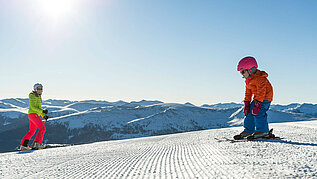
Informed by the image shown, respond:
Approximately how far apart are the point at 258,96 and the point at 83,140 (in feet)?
214

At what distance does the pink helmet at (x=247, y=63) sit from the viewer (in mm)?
4641

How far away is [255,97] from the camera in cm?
454

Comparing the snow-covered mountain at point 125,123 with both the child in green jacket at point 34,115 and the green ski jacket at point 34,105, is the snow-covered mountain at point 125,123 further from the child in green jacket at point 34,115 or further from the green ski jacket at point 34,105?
the green ski jacket at point 34,105

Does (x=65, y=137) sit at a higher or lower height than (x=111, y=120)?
lower

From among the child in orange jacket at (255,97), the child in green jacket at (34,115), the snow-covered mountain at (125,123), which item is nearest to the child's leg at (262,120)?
the child in orange jacket at (255,97)

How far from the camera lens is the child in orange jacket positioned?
4.38 meters

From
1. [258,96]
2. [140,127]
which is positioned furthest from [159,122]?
[258,96]

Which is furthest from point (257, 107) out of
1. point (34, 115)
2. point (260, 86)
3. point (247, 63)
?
point (34, 115)

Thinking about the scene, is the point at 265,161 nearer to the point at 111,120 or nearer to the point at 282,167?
the point at 282,167

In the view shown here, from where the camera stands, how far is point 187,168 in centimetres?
211

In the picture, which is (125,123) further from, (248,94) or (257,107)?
(257,107)

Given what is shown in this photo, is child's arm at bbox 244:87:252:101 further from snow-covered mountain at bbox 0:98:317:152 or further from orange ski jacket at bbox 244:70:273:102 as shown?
snow-covered mountain at bbox 0:98:317:152

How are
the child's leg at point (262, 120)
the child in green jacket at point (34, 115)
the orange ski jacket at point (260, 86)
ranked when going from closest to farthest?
the child's leg at point (262, 120) < the orange ski jacket at point (260, 86) < the child in green jacket at point (34, 115)

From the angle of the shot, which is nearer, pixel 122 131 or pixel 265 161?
pixel 265 161
